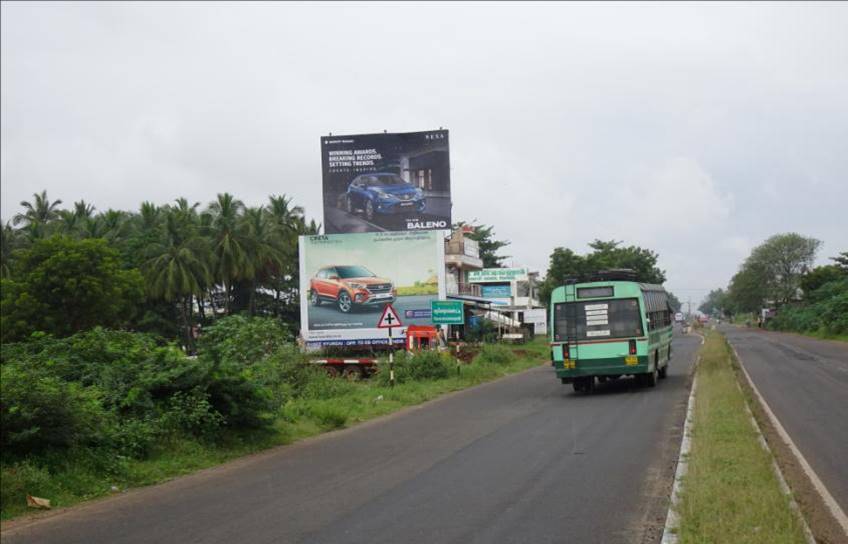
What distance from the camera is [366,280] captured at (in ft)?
135

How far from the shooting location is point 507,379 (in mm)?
30328

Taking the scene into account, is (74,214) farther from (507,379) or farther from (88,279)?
(507,379)

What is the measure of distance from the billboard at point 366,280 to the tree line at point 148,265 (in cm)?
1673

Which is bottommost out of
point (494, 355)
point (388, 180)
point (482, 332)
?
point (494, 355)

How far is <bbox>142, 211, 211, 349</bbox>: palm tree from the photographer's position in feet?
201

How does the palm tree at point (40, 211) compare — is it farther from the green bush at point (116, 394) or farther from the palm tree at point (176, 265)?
the green bush at point (116, 394)

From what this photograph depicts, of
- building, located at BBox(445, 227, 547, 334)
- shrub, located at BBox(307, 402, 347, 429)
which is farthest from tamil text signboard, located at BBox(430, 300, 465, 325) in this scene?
building, located at BBox(445, 227, 547, 334)

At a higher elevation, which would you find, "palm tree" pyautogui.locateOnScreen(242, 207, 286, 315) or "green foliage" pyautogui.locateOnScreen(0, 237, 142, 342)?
"palm tree" pyautogui.locateOnScreen(242, 207, 286, 315)

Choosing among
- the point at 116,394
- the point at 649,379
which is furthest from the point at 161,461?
the point at 649,379

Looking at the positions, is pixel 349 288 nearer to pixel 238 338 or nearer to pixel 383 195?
pixel 383 195

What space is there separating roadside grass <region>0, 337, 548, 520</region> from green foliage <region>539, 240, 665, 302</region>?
164 feet

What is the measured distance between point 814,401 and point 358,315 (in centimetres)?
2651

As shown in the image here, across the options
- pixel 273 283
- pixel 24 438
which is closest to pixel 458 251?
pixel 273 283

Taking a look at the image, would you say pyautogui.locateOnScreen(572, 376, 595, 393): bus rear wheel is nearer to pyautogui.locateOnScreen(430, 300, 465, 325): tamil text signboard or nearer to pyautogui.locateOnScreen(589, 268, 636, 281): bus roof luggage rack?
pyautogui.locateOnScreen(589, 268, 636, 281): bus roof luggage rack
